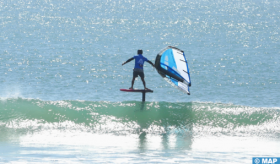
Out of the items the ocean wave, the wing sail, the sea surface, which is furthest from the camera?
the wing sail

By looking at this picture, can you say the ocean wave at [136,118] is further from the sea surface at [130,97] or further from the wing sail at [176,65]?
the wing sail at [176,65]

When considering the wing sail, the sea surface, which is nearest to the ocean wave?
the sea surface

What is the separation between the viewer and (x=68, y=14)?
7469 cm

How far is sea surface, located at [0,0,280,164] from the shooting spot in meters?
11.5

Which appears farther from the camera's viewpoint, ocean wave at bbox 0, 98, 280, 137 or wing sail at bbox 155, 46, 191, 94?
wing sail at bbox 155, 46, 191, 94

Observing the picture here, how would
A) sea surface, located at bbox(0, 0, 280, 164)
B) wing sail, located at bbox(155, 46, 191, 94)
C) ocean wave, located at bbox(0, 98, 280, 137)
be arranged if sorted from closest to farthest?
1. sea surface, located at bbox(0, 0, 280, 164)
2. ocean wave, located at bbox(0, 98, 280, 137)
3. wing sail, located at bbox(155, 46, 191, 94)

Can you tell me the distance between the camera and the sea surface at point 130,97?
453 inches

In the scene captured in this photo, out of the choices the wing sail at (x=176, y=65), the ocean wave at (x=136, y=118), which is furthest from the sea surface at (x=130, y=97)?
the wing sail at (x=176, y=65)

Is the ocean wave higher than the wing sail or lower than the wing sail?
lower

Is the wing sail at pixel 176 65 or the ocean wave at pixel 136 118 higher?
the wing sail at pixel 176 65

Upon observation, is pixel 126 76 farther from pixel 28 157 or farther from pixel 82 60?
pixel 28 157

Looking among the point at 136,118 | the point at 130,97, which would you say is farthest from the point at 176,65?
the point at 130,97

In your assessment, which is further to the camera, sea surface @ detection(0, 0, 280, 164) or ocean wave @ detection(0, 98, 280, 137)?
ocean wave @ detection(0, 98, 280, 137)

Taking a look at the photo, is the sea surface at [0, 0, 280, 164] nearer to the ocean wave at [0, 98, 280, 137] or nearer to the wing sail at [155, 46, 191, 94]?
the ocean wave at [0, 98, 280, 137]
